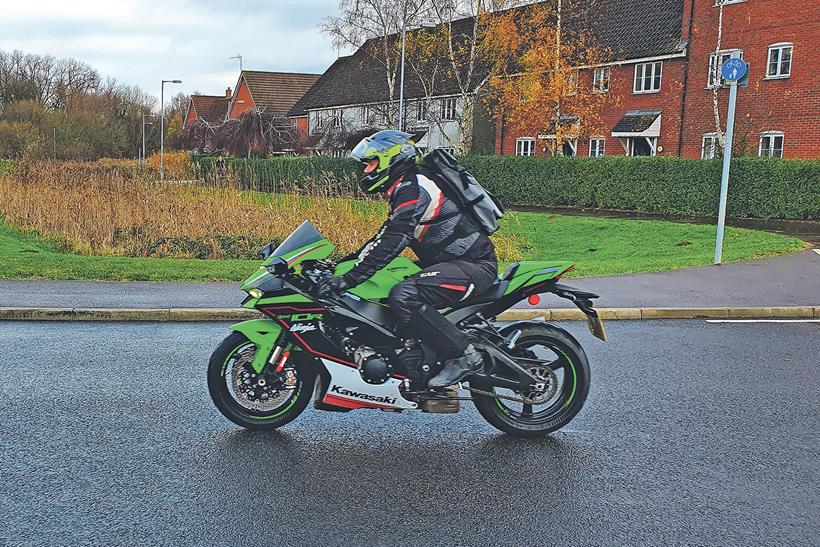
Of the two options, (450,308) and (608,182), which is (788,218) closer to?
(608,182)

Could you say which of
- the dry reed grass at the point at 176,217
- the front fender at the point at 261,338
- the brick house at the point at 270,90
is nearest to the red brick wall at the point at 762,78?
the dry reed grass at the point at 176,217

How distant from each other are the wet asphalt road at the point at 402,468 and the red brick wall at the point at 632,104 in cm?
3075

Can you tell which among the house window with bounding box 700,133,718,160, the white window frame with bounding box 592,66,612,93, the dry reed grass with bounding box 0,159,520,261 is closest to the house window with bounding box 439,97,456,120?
the white window frame with bounding box 592,66,612,93

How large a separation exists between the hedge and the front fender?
43.5ft

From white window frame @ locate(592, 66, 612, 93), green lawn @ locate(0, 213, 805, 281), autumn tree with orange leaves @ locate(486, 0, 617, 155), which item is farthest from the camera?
white window frame @ locate(592, 66, 612, 93)

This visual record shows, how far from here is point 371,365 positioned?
5.36 meters

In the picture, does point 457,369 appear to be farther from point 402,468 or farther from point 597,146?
point 597,146

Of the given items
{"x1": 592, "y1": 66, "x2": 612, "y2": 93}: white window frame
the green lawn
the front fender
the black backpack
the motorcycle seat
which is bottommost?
the green lawn

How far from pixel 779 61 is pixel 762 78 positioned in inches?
33.9

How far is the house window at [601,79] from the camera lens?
38969 millimetres

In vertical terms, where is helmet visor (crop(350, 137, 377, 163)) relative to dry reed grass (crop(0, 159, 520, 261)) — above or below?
above

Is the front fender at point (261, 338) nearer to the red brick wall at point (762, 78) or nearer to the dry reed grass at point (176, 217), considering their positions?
the dry reed grass at point (176, 217)

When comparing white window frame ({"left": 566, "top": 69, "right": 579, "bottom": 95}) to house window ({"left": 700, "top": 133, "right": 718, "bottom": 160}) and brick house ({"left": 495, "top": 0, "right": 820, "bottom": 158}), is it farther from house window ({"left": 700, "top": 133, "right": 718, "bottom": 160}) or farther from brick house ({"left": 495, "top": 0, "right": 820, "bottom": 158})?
house window ({"left": 700, "top": 133, "right": 718, "bottom": 160})

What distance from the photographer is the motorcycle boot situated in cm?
536
